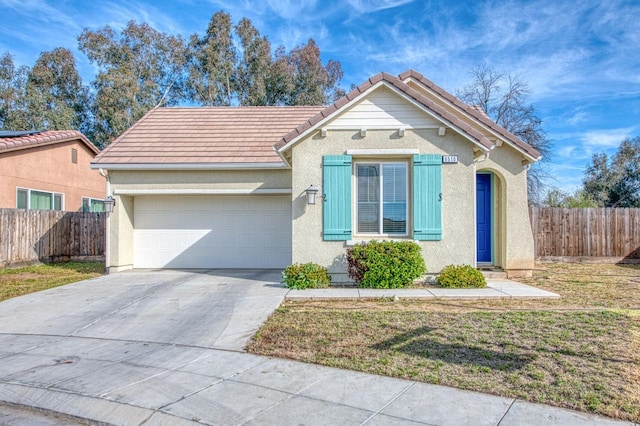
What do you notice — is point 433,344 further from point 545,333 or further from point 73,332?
point 73,332

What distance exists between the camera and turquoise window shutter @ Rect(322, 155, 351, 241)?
31.9 ft

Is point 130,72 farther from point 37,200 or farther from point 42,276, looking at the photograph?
point 42,276

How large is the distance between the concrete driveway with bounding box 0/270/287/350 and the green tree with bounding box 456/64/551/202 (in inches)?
688

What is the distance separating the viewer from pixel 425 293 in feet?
28.4

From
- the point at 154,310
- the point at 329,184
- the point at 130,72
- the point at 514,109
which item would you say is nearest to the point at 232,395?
the point at 154,310

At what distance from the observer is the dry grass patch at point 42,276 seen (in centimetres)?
983

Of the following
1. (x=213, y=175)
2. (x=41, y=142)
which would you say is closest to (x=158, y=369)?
(x=213, y=175)

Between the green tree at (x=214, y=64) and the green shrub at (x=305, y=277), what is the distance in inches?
949

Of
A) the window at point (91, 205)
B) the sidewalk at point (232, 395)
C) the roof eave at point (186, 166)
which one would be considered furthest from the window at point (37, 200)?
the sidewalk at point (232, 395)

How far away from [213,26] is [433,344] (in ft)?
96.8

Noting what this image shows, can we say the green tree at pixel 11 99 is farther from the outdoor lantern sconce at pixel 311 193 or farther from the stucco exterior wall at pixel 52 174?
the outdoor lantern sconce at pixel 311 193

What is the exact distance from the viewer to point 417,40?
19484mm

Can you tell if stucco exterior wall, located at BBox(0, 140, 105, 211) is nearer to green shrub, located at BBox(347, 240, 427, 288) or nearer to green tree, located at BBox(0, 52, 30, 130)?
green tree, located at BBox(0, 52, 30, 130)

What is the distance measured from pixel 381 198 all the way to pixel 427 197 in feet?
3.37
